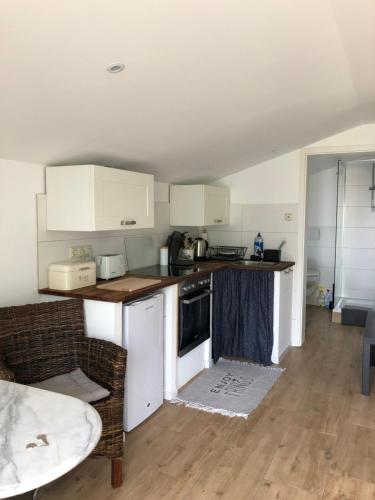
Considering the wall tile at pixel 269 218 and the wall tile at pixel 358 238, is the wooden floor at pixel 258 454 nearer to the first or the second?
the wall tile at pixel 269 218

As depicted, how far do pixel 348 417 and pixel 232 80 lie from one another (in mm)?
2274

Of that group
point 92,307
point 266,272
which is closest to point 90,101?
point 92,307

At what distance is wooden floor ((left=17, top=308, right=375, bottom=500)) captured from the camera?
6.80ft

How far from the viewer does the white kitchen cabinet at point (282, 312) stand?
150 inches

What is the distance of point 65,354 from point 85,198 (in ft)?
3.07

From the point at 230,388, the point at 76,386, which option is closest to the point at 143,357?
the point at 76,386

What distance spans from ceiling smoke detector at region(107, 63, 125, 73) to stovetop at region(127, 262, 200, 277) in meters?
1.68

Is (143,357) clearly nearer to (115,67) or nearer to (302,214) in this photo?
(115,67)

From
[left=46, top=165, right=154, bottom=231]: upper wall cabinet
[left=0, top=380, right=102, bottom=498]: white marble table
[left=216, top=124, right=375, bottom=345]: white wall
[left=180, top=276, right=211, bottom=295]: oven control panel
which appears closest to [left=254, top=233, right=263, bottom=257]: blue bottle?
[left=216, top=124, right=375, bottom=345]: white wall

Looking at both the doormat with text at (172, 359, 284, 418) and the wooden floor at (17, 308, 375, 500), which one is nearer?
the wooden floor at (17, 308, 375, 500)

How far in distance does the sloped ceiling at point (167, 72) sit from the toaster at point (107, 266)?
68 centimetres

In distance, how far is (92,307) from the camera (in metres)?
2.51

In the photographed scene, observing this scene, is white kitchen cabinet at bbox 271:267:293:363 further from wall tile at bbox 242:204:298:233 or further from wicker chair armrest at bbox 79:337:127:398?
wicker chair armrest at bbox 79:337:127:398

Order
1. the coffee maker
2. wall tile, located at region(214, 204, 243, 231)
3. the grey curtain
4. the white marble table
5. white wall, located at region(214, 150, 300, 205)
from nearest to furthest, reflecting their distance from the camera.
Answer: the white marble table, the grey curtain, the coffee maker, white wall, located at region(214, 150, 300, 205), wall tile, located at region(214, 204, 243, 231)
